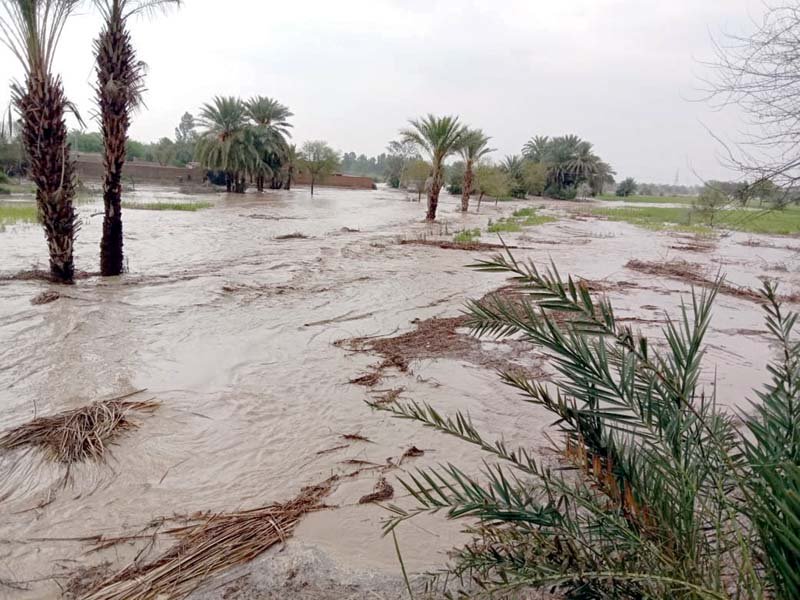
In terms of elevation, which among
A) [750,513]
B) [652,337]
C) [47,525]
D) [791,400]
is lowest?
[47,525]

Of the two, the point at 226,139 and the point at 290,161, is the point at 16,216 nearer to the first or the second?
the point at 226,139

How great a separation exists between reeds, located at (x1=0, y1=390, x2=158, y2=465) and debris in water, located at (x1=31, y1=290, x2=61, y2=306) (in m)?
4.50

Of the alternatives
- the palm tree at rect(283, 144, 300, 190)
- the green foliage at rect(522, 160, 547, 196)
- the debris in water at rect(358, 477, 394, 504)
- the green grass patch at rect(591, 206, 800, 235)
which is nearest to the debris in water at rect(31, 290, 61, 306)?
the debris in water at rect(358, 477, 394, 504)

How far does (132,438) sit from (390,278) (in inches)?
296

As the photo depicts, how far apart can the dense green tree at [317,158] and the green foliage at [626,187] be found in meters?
60.0

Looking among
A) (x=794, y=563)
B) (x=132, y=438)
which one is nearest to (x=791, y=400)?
(x=794, y=563)

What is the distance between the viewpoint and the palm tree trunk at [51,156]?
Answer: 8086 mm

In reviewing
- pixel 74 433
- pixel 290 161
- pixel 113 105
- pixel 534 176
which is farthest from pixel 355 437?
pixel 534 176

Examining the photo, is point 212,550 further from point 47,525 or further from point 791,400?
point 791,400

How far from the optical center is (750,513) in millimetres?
1471

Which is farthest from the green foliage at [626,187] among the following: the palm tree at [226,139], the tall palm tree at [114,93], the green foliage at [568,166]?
the tall palm tree at [114,93]

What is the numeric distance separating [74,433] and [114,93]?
7310 mm

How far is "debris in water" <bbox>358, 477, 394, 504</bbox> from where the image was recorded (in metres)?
3.18

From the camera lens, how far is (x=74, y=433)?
12.1ft
